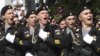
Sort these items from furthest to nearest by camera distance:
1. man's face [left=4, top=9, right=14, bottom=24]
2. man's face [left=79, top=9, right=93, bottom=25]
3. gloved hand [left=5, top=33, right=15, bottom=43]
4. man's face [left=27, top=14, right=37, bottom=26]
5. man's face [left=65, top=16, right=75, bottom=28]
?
1. gloved hand [left=5, top=33, right=15, bottom=43]
2. man's face [left=4, top=9, right=14, bottom=24]
3. man's face [left=27, top=14, right=37, bottom=26]
4. man's face [left=65, top=16, right=75, bottom=28]
5. man's face [left=79, top=9, right=93, bottom=25]

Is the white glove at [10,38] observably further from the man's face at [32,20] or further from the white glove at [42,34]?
the white glove at [42,34]

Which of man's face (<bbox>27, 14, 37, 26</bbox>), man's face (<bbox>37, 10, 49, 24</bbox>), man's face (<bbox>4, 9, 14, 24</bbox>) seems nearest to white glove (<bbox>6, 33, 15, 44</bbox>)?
man's face (<bbox>4, 9, 14, 24</bbox>)

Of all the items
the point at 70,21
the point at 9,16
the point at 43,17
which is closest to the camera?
the point at 70,21

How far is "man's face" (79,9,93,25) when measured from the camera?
851 centimetres

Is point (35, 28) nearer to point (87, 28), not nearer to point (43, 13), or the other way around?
point (43, 13)

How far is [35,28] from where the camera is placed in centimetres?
969

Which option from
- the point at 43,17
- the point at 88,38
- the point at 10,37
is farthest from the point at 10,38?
the point at 88,38

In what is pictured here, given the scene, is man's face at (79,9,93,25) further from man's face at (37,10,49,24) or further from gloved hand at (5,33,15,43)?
gloved hand at (5,33,15,43)

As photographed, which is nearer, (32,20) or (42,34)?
(42,34)

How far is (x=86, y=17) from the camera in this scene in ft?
27.9

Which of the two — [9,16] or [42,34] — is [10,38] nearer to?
[9,16]

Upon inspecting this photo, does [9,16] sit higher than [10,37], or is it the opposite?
[9,16]

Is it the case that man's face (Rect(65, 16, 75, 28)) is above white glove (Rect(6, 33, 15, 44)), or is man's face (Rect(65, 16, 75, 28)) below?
above

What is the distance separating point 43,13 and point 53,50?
70 centimetres
